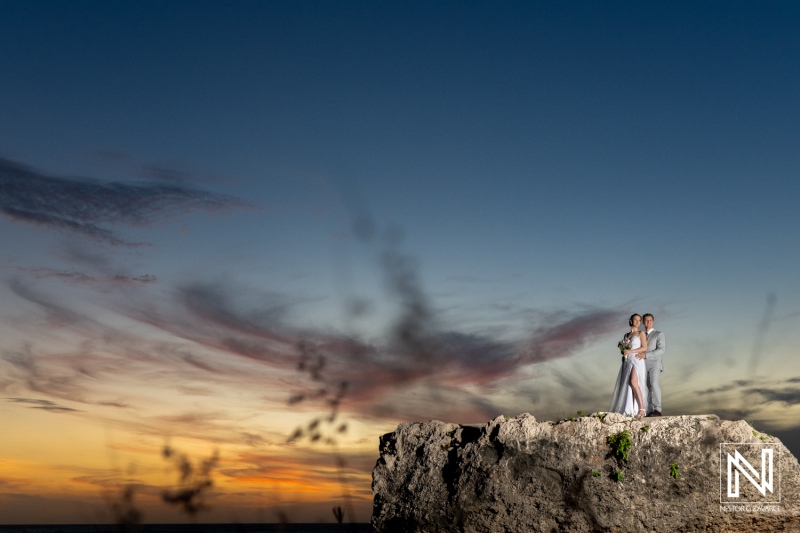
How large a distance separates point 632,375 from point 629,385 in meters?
0.24

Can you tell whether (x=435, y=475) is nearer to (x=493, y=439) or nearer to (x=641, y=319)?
(x=493, y=439)

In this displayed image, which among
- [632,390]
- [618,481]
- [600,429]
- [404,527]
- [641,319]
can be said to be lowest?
[404,527]

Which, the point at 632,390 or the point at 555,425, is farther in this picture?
the point at 632,390

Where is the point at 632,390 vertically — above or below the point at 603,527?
above

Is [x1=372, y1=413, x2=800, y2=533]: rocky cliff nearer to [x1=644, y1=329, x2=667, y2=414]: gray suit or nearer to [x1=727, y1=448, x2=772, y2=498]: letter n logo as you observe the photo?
[x1=727, y1=448, x2=772, y2=498]: letter n logo

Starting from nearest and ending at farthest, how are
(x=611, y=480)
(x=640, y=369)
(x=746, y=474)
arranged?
(x=746, y=474), (x=611, y=480), (x=640, y=369)

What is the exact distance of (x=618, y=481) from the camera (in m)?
12.1

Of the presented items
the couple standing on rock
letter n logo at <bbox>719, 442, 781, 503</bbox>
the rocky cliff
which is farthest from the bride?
letter n logo at <bbox>719, 442, 781, 503</bbox>

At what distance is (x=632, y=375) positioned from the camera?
15.8 meters

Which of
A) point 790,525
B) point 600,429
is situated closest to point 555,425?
point 600,429

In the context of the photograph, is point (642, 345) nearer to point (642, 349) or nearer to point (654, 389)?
point (642, 349)

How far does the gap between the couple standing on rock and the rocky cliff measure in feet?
10.6

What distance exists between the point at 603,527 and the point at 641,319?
17.4ft

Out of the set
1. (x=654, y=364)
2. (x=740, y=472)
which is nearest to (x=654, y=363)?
(x=654, y=364)
